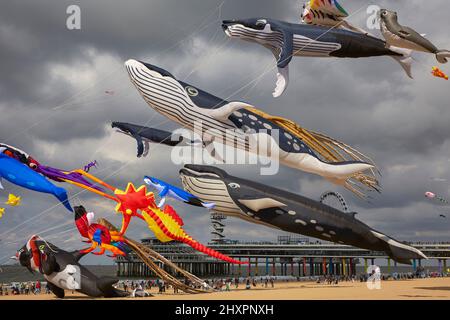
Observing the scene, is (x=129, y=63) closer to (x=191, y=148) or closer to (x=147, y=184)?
(x=191, y=148)

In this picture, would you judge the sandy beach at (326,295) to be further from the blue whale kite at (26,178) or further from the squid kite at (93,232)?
the blue whale kite at (26,178)

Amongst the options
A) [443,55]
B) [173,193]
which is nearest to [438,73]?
[443,55]

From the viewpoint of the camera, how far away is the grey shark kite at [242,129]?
56.3 ft

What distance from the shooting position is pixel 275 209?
58.7 feet

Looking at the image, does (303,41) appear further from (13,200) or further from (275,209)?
(13,200)

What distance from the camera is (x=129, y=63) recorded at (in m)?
17.3

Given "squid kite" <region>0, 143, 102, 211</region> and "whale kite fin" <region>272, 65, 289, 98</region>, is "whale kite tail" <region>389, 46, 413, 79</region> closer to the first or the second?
"whale kite fin" <region>272, 65, 289, 98</region>

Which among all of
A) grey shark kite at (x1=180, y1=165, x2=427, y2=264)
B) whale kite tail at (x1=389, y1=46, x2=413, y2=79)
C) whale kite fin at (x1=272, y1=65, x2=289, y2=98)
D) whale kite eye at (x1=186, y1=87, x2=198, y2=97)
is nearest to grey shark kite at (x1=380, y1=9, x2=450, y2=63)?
whale kite tail at (x1=389, y1=46, x2=413, y2=79)

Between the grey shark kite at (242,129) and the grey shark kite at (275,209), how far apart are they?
3.35 ft

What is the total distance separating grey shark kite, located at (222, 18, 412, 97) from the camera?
17328 mm

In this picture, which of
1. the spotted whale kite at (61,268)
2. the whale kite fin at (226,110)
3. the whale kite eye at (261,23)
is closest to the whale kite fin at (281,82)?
the whale kite fin at (226,110)
